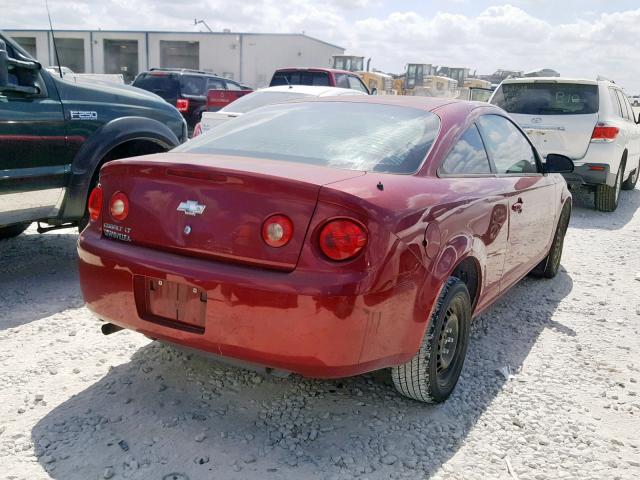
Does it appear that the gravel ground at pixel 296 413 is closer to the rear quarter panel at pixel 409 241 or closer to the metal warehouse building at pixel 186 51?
the rear quarter panel at pixel 409 241

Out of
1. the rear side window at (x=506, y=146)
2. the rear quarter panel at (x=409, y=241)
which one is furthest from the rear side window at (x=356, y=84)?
the rear quarter panel at (x=409, y=241)

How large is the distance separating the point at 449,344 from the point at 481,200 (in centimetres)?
78

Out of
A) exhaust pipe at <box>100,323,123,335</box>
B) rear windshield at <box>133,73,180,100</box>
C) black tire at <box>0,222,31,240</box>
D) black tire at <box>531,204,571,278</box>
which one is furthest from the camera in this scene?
rear windshield at <box>133,73,180,100</box>

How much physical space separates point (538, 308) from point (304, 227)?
9.66 feet

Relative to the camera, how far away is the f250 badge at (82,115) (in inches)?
182

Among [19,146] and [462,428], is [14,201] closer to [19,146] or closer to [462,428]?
[19,146]

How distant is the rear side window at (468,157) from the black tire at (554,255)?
192 cm

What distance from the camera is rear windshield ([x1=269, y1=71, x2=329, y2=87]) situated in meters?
13.6

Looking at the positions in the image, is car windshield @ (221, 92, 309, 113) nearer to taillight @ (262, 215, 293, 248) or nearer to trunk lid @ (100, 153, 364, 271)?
trunk lid @ (100, 153, 364, 271)

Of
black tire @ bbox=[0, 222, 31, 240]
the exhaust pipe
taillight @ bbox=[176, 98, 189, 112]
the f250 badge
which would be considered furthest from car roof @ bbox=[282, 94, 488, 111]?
taillight @ bbox=[176, 98, 189, 112]

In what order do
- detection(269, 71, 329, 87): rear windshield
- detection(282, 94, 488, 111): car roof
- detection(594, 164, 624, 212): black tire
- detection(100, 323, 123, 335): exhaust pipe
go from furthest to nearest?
detection(269, 71, 329, 87): rear windshield → detection(594, 164, 624, 212): black tire → detection(282, 94, 488, 111): car roof → detection(100, 323, 123, 335): exhaust pipe

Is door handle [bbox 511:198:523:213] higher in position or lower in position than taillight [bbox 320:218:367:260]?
lower

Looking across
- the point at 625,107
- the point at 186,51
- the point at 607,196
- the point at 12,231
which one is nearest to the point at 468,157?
the point at 12,231

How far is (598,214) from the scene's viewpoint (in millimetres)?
8844
